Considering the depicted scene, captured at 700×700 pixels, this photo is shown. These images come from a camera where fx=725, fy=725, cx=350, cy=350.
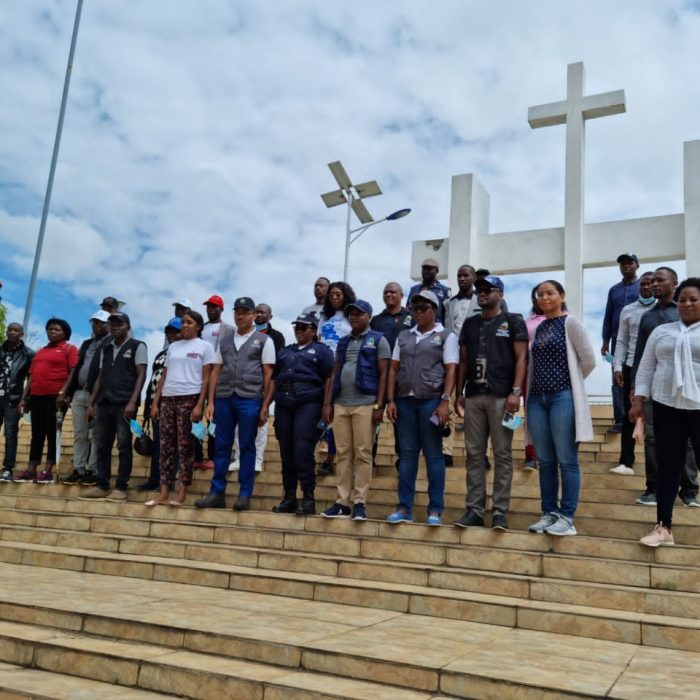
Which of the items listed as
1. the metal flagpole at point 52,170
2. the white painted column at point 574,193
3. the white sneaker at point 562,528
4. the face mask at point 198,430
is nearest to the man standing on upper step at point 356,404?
the face mask at point 198,430

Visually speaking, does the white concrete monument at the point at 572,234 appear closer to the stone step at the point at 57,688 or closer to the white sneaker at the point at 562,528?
the white sneaker at the point at 562,528

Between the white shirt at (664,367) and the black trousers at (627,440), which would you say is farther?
the black trousers at (627,440)

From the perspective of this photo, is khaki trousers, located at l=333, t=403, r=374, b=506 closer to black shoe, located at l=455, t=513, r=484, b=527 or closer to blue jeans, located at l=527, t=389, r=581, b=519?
black shoe, located at l=455, t=513, r=484, b=527

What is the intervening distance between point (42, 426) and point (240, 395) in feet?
8.96

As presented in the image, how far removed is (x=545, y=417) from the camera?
16.3 ft

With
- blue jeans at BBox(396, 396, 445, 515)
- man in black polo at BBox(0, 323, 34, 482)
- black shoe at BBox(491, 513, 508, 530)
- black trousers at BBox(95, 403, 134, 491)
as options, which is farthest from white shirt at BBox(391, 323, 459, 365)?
man in black polo at BBox(0, 323, 34, 482)

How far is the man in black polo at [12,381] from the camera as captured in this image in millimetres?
7914

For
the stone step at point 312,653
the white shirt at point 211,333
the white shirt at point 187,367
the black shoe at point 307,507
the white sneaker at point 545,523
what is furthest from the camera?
the white shirt at point 211,333

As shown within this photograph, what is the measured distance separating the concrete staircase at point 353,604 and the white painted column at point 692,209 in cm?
577

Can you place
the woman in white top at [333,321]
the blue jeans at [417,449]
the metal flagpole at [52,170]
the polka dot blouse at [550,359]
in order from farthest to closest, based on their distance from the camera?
the metal flagpole at [52,170] → the woman in white top at [333,321] → the blue jeans at [417,449] → the polka dot blouse at [550,359]

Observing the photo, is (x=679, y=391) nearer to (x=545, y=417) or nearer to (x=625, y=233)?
(x=545, y=417)

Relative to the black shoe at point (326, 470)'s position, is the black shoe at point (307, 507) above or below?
below

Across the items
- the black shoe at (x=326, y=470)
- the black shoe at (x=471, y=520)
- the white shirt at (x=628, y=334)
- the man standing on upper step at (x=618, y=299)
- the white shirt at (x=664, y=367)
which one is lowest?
the black shoe at (x=471, y=520)

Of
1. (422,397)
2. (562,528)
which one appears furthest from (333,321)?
(562,528)
